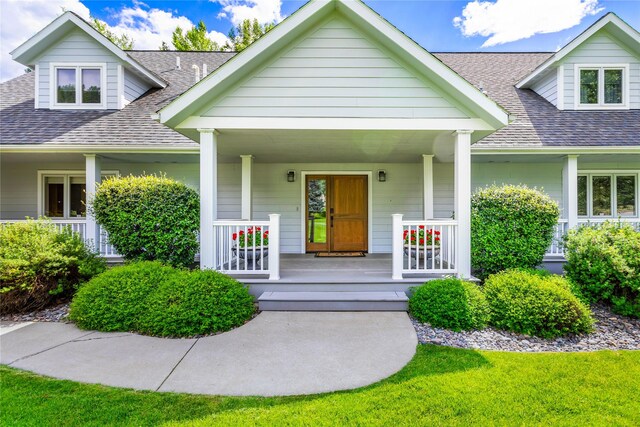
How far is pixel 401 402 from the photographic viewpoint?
2.80m

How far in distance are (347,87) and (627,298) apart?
5557 mm

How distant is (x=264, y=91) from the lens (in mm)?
5426

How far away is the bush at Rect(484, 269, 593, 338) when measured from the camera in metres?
4.29

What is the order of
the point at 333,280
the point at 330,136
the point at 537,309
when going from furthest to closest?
the point at 330,136, the point at 333,280, the point at 537,309

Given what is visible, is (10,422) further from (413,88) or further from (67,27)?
(67,27)

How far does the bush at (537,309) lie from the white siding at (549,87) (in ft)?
21.8

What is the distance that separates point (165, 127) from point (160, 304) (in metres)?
5.29

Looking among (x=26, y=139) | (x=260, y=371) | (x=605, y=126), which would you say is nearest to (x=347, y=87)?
(x=260, y=371)

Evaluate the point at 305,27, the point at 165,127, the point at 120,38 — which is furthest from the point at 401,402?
the point at 120,38

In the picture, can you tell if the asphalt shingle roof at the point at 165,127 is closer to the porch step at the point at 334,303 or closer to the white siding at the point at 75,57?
the white siding at the point at 75,57

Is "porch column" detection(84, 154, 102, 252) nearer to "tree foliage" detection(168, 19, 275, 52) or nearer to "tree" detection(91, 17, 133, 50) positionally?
"tree foliage" detection(168, 19, 275, 52)

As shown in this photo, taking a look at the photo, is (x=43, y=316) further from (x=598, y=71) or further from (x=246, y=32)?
(x=246, y=32)

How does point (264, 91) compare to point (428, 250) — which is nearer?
point (264, 91)

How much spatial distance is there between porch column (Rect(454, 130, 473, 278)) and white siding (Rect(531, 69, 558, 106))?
5.49m
